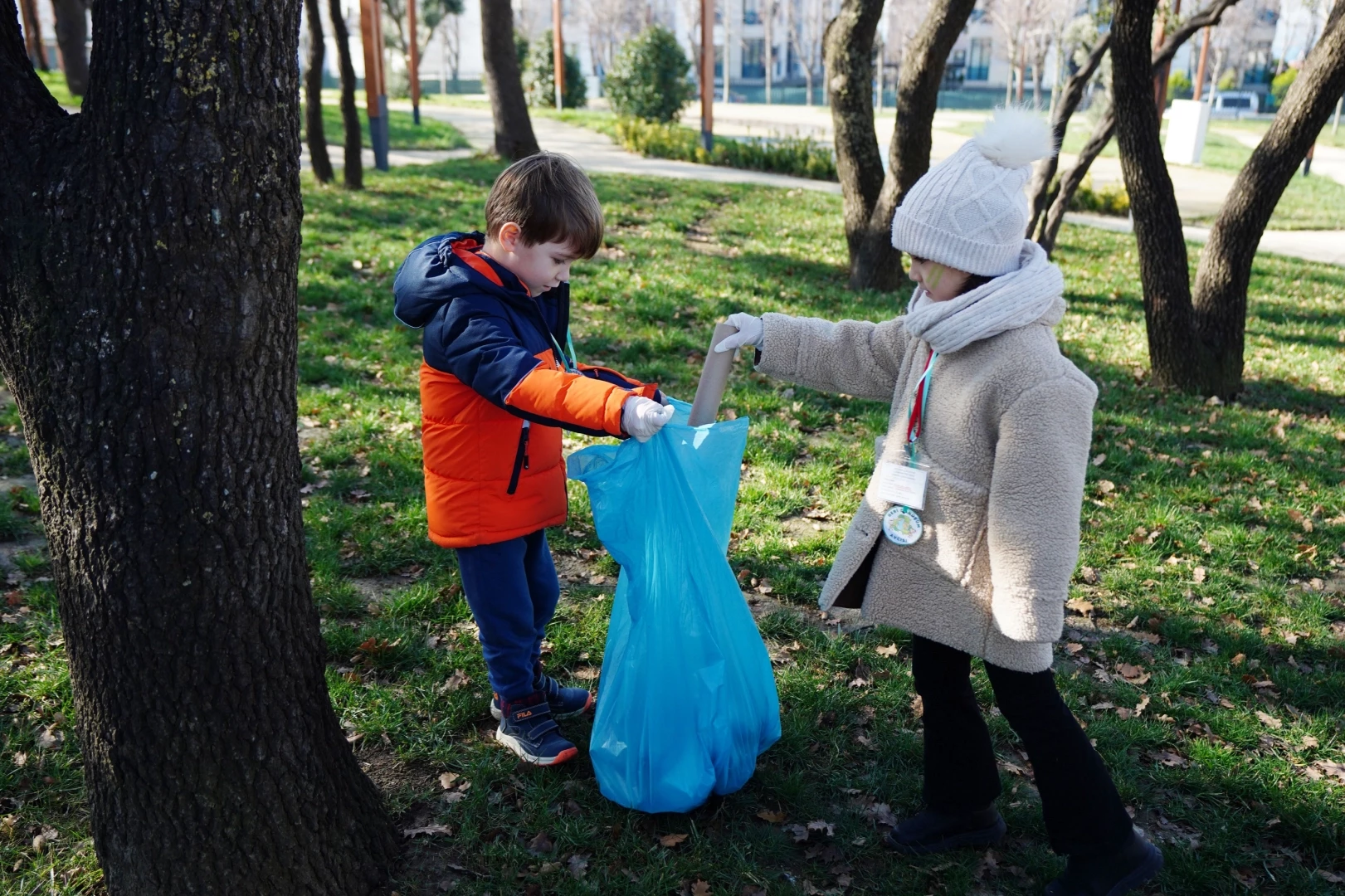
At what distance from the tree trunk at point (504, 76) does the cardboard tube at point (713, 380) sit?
11575 mm

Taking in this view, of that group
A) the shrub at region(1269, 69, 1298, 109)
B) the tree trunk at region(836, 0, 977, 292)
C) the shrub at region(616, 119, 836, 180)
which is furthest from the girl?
the shrub at region(1269, 69, 1298, 109)

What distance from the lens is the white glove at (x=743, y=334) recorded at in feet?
8.08

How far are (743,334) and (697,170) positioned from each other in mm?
14130

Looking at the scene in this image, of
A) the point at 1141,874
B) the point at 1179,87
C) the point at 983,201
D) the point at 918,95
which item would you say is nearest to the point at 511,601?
the point at 983,201

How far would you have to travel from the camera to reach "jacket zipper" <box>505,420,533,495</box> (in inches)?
101

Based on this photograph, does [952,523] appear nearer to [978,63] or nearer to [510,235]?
[510,235]

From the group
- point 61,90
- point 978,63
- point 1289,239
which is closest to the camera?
point 1289,239

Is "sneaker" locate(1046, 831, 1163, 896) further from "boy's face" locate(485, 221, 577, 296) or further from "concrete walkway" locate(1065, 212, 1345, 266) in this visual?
"concrete walkway" locate(1065, 212, 1345, 266)

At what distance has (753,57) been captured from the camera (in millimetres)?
67500

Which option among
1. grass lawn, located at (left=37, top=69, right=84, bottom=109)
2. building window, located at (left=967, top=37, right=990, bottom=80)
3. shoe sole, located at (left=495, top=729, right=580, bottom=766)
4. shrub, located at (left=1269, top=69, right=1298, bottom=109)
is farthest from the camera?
building window, located at (left=967, top=37, right=990, bottom=80)

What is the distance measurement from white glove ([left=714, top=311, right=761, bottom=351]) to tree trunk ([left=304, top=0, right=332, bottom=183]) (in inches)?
365

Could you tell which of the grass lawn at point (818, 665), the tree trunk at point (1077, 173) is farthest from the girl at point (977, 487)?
the tree trunk at point (1077, 173)

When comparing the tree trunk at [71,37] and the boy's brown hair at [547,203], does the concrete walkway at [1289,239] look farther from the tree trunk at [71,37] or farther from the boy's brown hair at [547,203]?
the tree trunk at [71,37]

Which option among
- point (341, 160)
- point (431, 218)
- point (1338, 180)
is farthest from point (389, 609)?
point (1338, 180)
